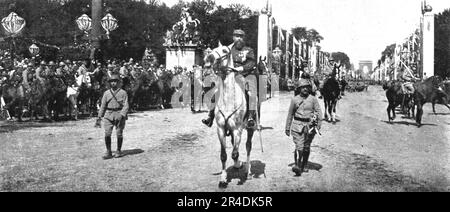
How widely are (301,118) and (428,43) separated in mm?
32864

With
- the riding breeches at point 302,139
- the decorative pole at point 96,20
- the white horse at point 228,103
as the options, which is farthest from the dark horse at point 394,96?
the white horse at point 228,103

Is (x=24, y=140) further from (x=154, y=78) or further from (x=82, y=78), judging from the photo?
(x=154, y=78)

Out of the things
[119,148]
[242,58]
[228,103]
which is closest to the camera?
[228,103]

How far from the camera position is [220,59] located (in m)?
8.26

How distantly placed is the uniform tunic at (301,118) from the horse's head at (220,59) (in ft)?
5.57

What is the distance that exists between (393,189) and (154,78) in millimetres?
19874

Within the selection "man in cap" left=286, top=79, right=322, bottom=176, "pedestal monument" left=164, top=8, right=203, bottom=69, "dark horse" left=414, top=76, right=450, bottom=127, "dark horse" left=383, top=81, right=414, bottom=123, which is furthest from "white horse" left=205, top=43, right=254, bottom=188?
"pedestal monument" left=164, top=8, right=203, bottom=69

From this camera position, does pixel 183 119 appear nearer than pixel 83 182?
No

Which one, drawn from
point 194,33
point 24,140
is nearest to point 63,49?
point 194,33

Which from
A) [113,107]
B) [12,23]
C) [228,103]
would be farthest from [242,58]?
[12,23]

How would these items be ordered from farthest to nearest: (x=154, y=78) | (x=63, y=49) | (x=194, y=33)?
(x=63, y=49) → (x=194, y=33) → (x=154, y=78)

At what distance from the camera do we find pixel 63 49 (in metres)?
54.4

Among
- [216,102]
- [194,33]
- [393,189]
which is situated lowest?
[393,189]

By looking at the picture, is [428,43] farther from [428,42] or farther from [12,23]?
[12,23]
